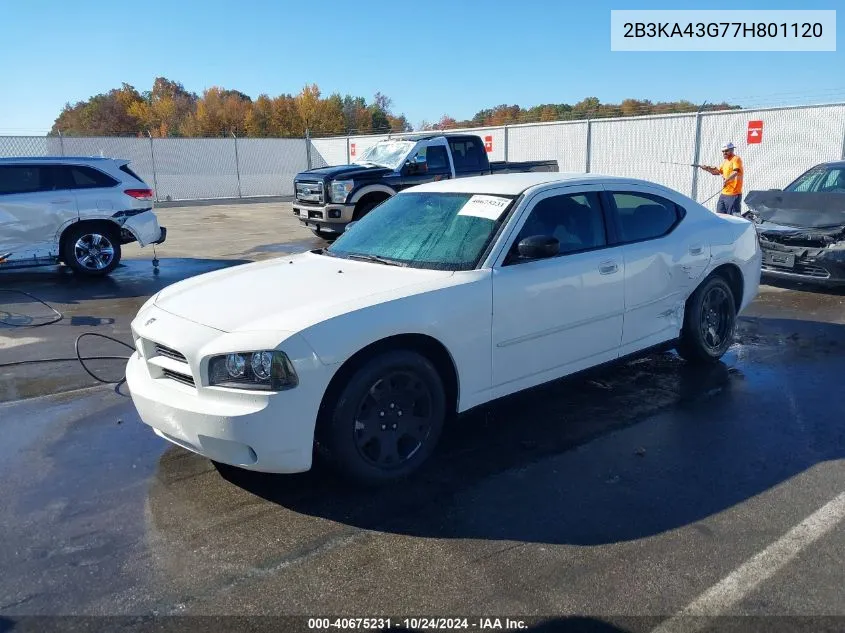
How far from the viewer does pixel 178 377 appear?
3.70 metres

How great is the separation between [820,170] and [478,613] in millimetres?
9816

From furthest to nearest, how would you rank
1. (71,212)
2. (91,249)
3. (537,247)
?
1. (91,249)
2. (71,212)
3. (537,247)

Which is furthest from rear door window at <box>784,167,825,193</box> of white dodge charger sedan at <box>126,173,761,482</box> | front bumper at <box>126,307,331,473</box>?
front bumper at <box>126,307,331,473</box>

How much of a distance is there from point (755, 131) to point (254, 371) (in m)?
16.4

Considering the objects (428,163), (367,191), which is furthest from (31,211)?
(428,163)

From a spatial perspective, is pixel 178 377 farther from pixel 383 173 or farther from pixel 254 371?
pixel 383 173

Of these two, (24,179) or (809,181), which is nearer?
(809,181)

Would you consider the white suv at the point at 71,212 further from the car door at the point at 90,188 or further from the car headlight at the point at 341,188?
the car headlight at the point at 341,188

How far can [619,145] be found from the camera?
19.9 meters

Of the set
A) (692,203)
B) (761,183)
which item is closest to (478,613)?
(692,203)

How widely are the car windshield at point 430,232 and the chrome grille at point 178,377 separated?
147cm

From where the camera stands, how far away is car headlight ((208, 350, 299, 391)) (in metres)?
3.35

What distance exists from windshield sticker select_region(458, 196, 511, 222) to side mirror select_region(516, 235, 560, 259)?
0.33m

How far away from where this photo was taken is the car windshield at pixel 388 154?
13852 mm
